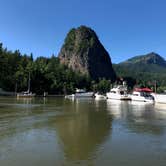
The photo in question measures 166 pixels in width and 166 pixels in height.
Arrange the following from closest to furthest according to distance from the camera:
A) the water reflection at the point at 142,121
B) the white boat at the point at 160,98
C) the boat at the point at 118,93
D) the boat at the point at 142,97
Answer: the water reflection at the point at 142,121, the white boat at the point at 160,98, the boat at the point at 142,97, the boat at the point at 118,93

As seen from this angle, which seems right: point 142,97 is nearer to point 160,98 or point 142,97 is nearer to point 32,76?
point 160,98

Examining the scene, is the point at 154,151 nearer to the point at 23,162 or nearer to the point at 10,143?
the point at 23,162

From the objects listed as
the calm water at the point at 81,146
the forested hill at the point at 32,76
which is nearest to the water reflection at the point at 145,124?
A: the calm water at the point at 81,146

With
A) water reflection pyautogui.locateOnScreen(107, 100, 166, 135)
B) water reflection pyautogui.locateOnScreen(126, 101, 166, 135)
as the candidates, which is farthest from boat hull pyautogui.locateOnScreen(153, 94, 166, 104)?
water reflection pyautogui.locateOnScreen(126, 101, 166, 135)

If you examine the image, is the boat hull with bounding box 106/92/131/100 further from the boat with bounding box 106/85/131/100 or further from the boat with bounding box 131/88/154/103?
the boat with bounding box 131/88/154/103

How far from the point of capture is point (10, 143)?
671 inches

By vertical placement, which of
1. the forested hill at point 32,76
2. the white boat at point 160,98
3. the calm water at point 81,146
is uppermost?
the forested hill at point 32,76

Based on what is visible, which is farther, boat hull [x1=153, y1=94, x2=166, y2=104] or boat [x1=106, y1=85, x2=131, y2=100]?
boat [x1=106, y1=85, x2=131, y2=100]

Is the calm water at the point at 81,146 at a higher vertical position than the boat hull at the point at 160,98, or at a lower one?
lower

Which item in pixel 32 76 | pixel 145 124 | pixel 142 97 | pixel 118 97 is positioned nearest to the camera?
pixel 145 124

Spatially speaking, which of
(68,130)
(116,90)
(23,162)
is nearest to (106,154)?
(23,162)

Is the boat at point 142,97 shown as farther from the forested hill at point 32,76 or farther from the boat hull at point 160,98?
the forested hill at point 32,76

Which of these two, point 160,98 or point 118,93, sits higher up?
point 118,93

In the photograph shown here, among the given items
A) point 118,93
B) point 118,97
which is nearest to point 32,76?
point 118,93
